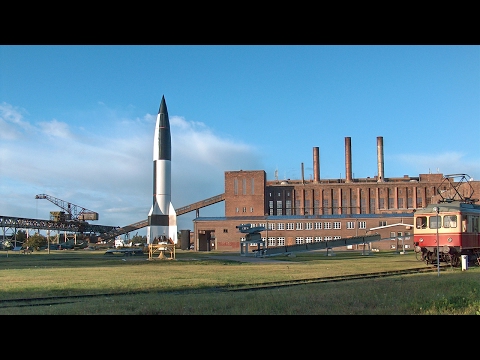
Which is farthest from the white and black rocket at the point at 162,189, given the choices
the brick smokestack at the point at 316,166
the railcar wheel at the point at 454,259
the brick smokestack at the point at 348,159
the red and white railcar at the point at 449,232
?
the brick smokestack at the point at 316,166

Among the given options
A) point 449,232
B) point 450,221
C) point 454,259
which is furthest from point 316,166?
point 454,259

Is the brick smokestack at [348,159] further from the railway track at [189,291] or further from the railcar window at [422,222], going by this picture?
the railway track at [189,291]

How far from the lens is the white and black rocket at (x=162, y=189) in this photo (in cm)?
4438

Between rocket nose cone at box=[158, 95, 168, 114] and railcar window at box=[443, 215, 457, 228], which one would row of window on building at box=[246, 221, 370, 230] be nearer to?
rocket nose cone at box=[158, 95, 168, 114]

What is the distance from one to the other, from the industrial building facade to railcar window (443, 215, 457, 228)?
46113 millimetres

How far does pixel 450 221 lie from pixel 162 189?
26.0 meters

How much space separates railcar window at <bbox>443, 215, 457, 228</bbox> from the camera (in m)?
27.5

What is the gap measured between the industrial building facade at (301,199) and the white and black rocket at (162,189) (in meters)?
31.1

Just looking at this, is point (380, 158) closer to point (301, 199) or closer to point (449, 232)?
point (301, 199)

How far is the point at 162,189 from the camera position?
150 ft

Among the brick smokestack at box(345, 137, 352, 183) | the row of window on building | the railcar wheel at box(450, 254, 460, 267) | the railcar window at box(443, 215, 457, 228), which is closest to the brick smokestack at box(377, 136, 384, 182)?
the brick smokestack at box(345, 137, 352, 183)
